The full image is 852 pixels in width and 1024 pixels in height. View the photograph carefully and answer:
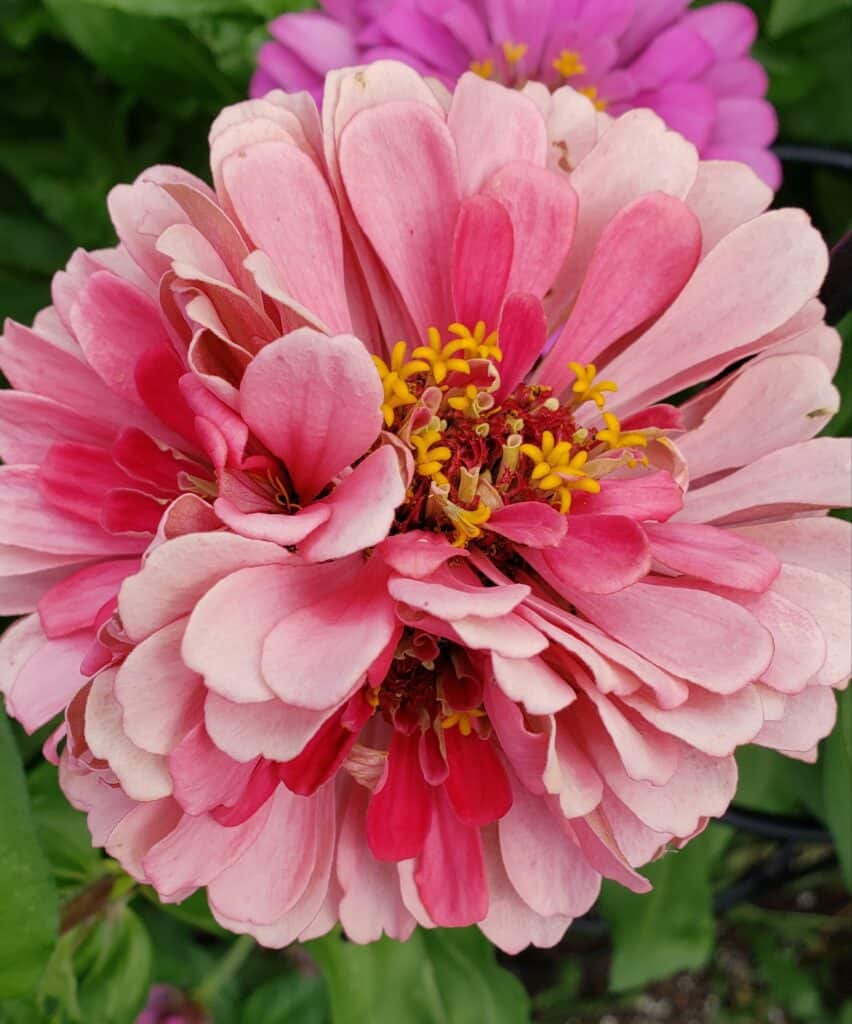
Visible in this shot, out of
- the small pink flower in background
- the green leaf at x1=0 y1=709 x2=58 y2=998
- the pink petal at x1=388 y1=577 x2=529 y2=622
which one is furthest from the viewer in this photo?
the small pink flower in background

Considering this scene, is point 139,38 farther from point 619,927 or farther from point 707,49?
point 619,927

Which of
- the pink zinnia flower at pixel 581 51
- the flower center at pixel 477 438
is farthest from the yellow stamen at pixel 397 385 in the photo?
the pink zinnia flower at pixel 581 51

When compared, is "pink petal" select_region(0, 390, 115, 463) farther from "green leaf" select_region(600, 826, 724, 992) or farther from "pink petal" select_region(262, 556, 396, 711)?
"green leaf" select_region(600, 826, 724, 992)

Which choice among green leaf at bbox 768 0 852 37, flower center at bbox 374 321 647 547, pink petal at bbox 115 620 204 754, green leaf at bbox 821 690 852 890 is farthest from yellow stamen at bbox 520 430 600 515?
green leaf at bbox 768 0 852 37

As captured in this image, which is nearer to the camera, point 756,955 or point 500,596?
point 500,596

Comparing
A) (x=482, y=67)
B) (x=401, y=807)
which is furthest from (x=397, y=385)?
(x=482, y=67)

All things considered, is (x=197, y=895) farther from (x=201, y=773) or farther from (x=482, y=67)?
(x=482, y=67)

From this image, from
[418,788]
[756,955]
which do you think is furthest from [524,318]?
[756,955]
